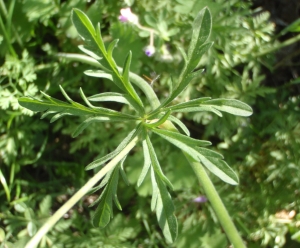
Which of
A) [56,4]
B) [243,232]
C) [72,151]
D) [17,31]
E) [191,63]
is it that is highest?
[191,63]

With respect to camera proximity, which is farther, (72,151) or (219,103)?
(72,151)

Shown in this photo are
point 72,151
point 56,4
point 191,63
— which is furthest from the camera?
point 72,151

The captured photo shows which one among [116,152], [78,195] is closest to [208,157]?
[116,152]

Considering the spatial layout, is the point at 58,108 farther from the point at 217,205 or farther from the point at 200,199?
the point at 200,199

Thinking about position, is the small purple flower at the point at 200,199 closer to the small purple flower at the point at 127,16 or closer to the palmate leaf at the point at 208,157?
the palmate leaf at the point at 208,157

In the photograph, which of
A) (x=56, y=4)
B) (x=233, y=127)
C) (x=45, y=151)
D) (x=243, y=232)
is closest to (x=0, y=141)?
(x=45, y=151)

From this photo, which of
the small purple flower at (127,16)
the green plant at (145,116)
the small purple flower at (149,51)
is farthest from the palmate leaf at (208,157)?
the small purple flower at (127,16)

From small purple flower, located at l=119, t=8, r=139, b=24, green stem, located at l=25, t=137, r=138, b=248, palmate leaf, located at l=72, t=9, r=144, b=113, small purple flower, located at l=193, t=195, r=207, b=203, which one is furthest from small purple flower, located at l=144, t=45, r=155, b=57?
small purple flower, located at l=193, t=195, r=207, b=203

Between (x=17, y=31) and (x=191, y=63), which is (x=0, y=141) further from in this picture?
(x=191, y=63)

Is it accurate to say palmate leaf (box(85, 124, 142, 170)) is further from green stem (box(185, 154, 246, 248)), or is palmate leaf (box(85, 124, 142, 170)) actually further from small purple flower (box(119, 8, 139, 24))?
small purple flower (box(119, 8, 139, 24))
